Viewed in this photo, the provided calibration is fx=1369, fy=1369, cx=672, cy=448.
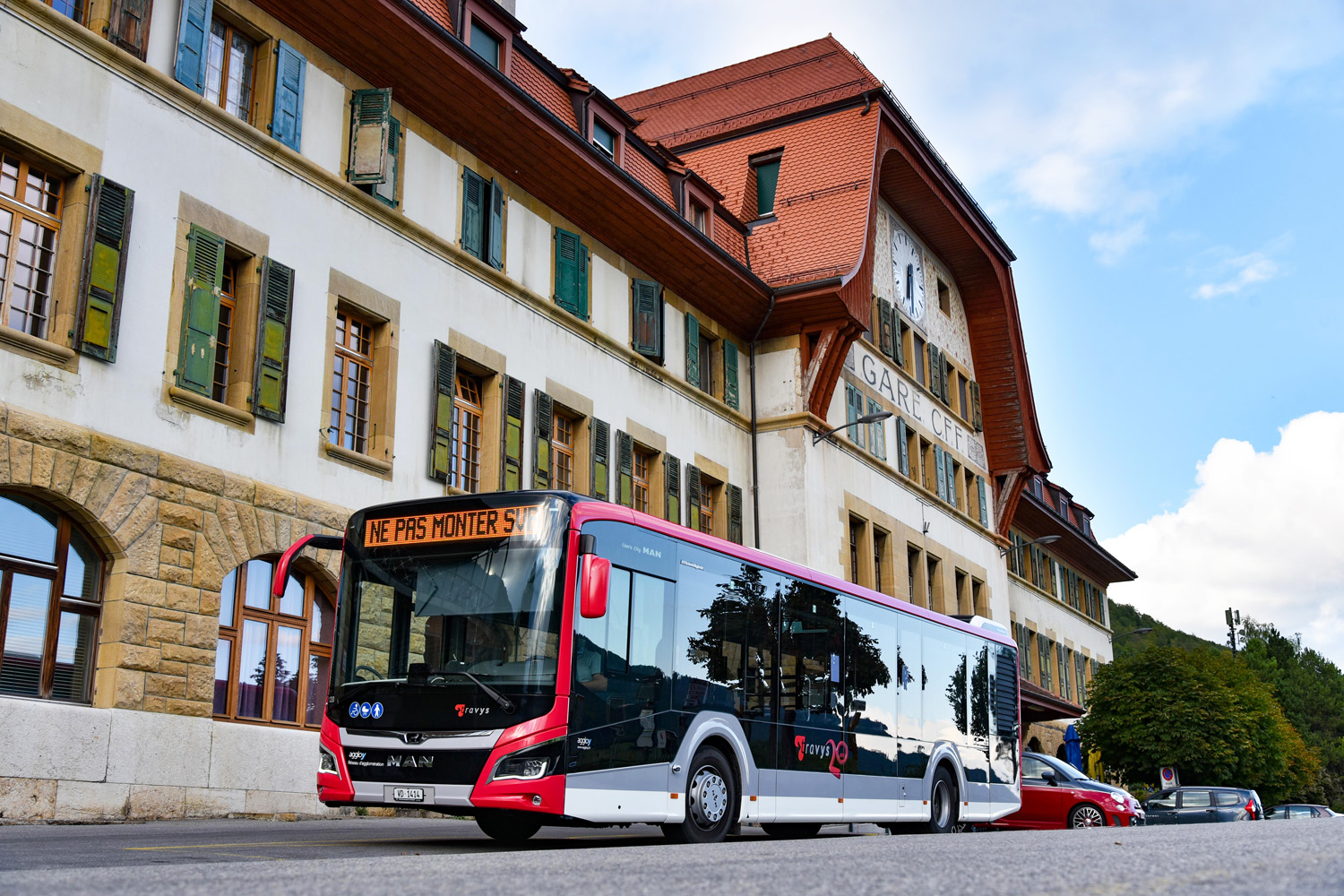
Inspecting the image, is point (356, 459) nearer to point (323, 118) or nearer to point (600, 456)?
point (323, 118)

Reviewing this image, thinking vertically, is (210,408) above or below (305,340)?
below

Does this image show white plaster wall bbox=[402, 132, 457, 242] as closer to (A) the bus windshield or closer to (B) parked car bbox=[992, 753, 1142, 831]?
(A) the bus windshield

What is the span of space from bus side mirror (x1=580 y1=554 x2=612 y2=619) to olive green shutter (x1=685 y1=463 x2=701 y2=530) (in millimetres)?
15457

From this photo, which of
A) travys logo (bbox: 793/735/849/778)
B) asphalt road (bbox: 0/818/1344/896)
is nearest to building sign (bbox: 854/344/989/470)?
travys logo (bbox: 793/735/849/778)

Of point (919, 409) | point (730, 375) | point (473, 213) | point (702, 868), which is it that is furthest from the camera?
point (919, 409)

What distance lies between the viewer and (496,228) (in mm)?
21125

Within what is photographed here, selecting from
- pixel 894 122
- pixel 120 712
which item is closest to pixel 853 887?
pixel 120 712

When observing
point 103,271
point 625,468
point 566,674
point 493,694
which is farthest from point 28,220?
point 625,468

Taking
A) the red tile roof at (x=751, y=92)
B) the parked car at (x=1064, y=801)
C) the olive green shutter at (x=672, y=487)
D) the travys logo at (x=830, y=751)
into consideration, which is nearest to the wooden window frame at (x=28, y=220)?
the travys logo at (x=830, y=751)

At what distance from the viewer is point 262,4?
1700 centimetres

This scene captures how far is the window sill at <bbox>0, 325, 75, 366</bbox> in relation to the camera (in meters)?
13.0

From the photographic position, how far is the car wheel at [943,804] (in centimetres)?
1644

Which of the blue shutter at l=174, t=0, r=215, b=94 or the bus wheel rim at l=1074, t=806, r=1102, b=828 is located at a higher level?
the blue shutter at l=174, t=0, r=215, b=94

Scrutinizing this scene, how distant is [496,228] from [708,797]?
11677mm
